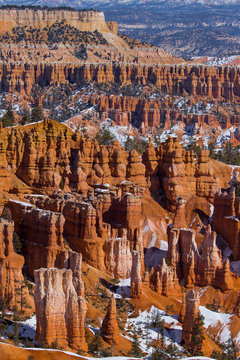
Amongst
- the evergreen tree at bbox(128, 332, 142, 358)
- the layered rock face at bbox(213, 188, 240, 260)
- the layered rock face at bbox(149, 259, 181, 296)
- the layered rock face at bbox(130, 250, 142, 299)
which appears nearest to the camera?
the evergreen tree at bbox(128, 332, 142, 358)

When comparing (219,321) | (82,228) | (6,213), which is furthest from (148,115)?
(219,321)

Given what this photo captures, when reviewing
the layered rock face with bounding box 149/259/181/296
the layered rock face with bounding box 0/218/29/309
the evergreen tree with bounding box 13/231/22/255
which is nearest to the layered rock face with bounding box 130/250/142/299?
the layered rock face with bounding box 149/259/181/296

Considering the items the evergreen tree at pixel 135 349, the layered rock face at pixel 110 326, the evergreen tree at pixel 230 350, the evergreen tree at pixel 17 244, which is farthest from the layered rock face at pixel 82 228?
the evergreen tree at pixel 230 350

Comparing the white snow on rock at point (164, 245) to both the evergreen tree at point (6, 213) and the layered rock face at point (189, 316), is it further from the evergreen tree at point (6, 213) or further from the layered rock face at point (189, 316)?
the layered rock face at point (189, 316)

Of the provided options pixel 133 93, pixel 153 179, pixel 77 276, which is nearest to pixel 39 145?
pixel 153 179

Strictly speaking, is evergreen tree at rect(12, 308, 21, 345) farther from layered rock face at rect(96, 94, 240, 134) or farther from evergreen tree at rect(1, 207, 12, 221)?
layered rock face at rect(96, 94, 240, 134)

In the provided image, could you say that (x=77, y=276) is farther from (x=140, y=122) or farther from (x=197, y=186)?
(x=140, y=122)

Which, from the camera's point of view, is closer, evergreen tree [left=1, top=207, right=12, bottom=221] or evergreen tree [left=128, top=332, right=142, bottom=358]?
evergreen tree [left=128, top=332, right=142, bottom=358]
